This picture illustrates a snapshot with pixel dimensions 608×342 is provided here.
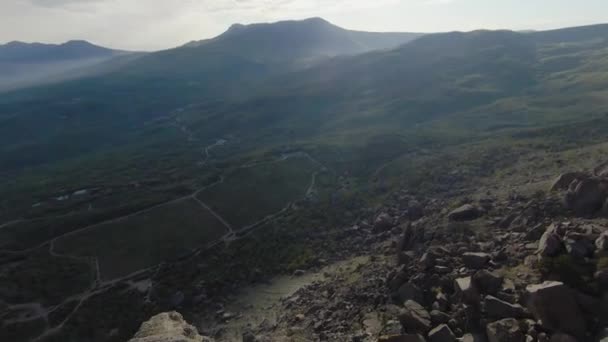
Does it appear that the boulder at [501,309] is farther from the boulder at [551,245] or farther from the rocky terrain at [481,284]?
the boulder at [551,245]

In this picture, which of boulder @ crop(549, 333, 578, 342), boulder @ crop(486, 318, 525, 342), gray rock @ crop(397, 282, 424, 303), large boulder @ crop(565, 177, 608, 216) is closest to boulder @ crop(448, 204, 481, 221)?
large boulder @ crop(565, 177, 608, 216)

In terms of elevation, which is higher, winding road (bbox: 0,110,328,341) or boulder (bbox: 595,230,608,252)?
boulder (bbox: 595,230,608,252)

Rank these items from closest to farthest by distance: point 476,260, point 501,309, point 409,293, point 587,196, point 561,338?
point 561,338, point 501,309, point 476,260, point 409,293, point 587,196

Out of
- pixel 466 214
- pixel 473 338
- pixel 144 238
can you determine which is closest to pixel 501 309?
pixel 473 338

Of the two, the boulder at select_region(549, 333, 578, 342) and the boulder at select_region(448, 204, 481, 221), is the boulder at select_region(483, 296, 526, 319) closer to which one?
the boulder at select_region(549, 333, 578, 342)

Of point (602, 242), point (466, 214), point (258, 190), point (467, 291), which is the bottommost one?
point (258, 190)

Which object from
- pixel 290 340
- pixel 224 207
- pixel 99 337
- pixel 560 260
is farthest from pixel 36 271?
pixel 560 260

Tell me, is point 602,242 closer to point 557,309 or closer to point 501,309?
point 557,309

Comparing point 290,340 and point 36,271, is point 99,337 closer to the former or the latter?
point 36,271
